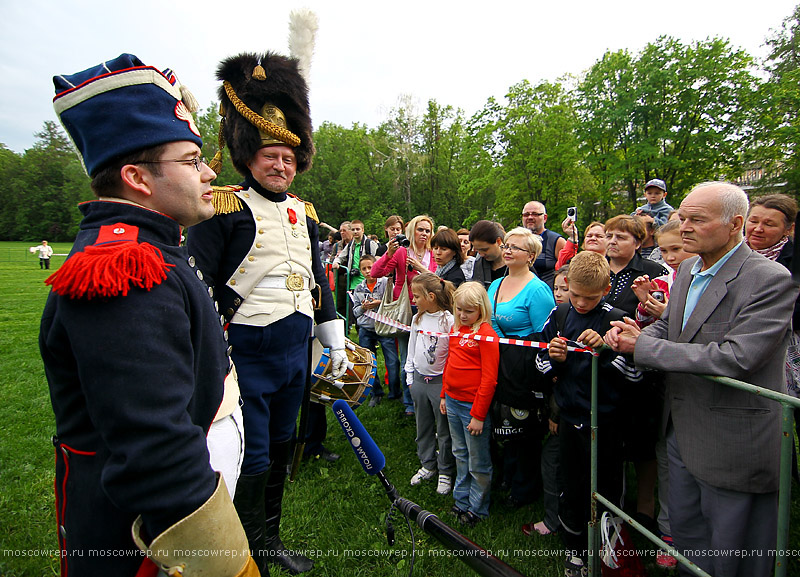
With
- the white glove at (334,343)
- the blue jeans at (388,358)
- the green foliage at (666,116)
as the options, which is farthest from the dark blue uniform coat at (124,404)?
the green foliage at (666,116)

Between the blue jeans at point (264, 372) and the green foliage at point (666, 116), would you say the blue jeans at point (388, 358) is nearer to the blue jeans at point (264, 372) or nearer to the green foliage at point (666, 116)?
the blue jeans at point (264, 372)

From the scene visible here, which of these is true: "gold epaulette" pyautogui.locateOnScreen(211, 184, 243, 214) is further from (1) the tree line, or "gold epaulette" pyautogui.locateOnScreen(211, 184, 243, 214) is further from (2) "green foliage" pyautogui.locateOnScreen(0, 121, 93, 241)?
(2) "green foliage" pyautogui.locateOnScreen(0, 121, 93, 241)

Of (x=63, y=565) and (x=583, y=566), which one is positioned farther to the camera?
(x=583, y=566)

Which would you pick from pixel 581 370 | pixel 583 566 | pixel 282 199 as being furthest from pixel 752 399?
pixel 282 199

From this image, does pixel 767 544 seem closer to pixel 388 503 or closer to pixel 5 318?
pixel 388 503

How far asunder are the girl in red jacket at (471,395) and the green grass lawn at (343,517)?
0.19 m

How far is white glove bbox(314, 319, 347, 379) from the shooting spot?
2.82 m

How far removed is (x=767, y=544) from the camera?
1.90 metres

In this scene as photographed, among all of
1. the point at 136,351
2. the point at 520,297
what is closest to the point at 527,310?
the point at 520,297

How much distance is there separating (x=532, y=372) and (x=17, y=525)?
12.2ft

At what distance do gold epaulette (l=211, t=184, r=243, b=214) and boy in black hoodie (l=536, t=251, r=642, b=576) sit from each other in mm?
1972

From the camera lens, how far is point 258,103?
7.84 ft

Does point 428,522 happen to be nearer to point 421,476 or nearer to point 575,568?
point 575,568

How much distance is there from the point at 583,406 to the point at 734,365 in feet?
3.04
